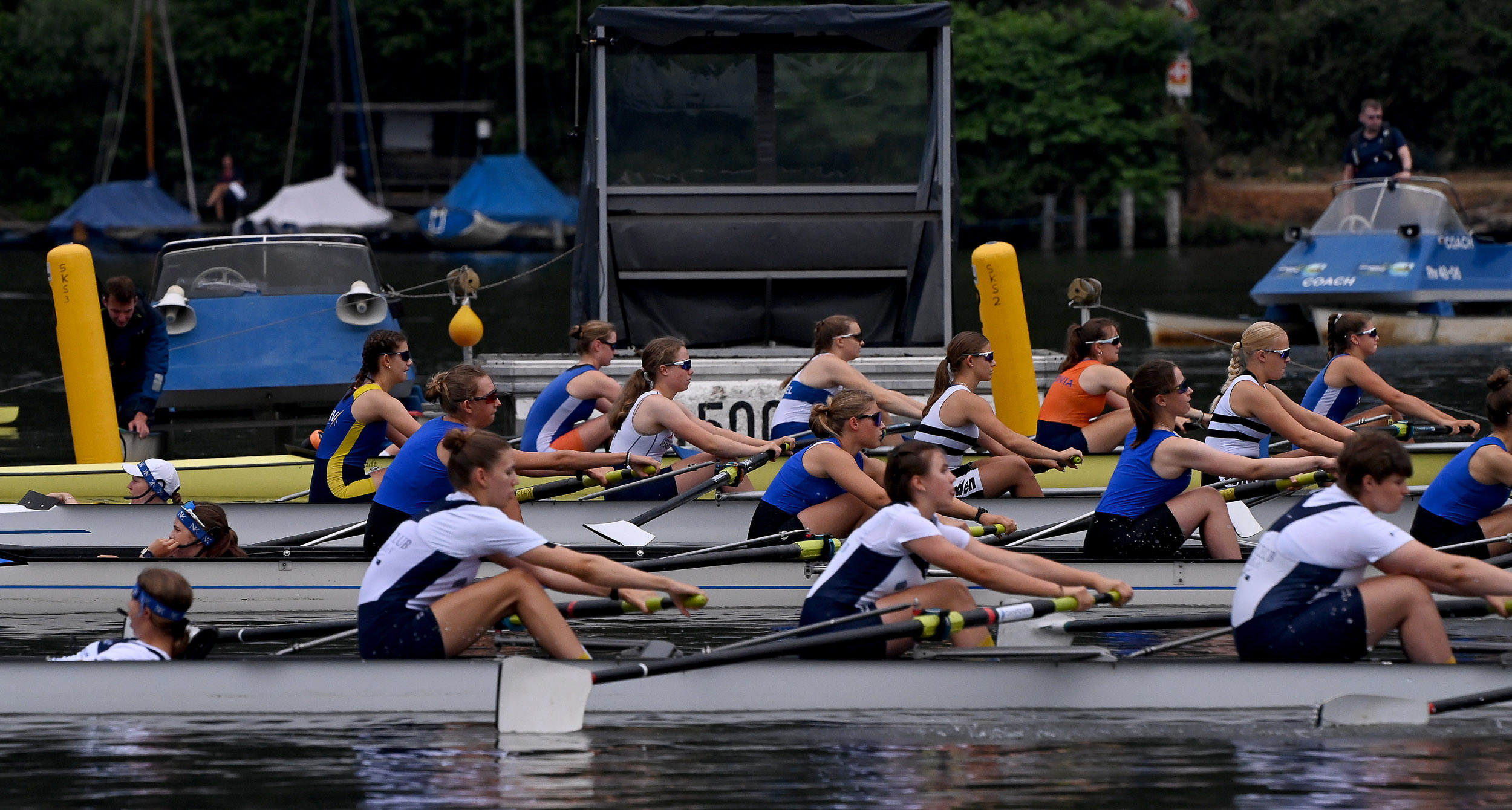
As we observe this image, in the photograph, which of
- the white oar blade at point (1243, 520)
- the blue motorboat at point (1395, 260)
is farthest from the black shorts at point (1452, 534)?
the blue motorboat at point (1395, 260)

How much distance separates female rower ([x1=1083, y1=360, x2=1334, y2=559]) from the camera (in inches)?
323

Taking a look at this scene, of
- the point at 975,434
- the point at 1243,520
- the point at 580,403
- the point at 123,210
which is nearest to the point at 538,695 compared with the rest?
the point at 975,434

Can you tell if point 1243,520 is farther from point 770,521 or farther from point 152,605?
point 152,605

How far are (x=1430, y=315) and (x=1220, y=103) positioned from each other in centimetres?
2345

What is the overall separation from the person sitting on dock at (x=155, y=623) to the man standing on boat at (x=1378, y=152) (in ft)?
54.3

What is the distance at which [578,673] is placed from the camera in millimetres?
6785

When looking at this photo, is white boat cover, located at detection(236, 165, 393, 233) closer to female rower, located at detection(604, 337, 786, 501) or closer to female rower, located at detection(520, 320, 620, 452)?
female rower, located at detection(520, 320, 620, 452)

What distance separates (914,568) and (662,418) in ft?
10.5

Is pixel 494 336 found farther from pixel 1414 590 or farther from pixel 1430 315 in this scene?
pixel 1414 590

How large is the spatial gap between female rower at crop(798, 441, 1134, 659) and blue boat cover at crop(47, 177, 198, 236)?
37.9 metres

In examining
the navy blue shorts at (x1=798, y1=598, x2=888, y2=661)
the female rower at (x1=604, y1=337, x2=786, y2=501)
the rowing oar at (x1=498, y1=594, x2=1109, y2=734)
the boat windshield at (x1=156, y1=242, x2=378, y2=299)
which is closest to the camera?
the rowing oar at (x1=498, y1=594, x2=1109, y2=734)

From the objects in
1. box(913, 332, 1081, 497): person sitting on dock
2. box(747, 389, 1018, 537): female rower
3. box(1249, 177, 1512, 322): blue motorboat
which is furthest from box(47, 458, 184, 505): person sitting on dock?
box(1249, 177, 1512, 322): blue motorboat

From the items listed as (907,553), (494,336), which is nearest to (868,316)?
(907,553)

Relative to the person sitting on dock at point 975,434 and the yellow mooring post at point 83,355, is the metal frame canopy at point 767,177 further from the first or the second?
the yellow mooring post at point 83,355
